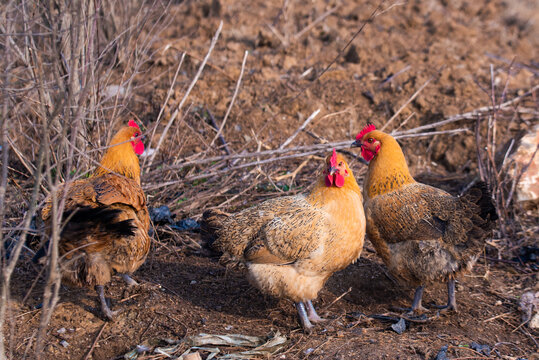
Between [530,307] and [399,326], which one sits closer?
[399,326]

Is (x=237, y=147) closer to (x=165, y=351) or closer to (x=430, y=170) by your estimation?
(x=430, y=170)

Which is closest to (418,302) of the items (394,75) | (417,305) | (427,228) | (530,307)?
(417,305)

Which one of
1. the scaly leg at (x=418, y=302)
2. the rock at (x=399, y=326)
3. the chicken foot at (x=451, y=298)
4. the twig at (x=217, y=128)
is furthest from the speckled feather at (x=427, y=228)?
the twig at (x=217, y=128)

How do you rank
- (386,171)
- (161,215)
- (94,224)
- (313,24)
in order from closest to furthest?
(94,224) < (386,171) < (161,215) < (313,24)

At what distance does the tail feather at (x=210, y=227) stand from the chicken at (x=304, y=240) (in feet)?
0.52

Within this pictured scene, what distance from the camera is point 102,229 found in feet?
11.4

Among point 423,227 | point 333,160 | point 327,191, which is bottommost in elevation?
point 423,227

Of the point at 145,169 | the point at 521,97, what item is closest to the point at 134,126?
the point at 145,169

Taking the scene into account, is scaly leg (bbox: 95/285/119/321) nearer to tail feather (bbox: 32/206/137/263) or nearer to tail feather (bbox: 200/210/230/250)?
tail feather (bbox: 32/206/137/263)

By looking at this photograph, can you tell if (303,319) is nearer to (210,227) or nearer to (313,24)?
(210,227)

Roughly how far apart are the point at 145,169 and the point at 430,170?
12.9ft

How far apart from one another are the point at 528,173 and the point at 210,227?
13.2 ft

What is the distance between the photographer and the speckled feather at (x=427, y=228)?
13.5 feet

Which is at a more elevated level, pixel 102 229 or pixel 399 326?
pixel 102 229
